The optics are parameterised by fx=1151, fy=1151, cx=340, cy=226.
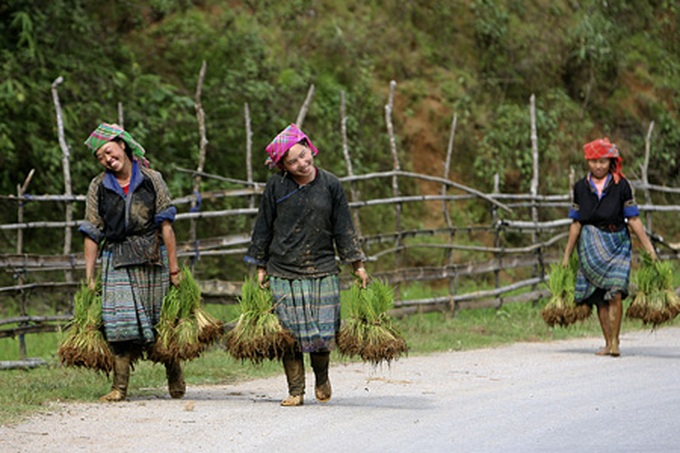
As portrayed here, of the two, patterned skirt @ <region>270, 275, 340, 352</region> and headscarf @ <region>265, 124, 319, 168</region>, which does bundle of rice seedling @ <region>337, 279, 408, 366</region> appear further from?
headscarf @ <region>265, 124, 319, 168</region>

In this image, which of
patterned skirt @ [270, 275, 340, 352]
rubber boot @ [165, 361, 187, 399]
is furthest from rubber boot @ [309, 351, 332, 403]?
rubber boot @ [165, 361, 187, 399]

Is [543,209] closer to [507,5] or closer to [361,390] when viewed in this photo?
[507,5]

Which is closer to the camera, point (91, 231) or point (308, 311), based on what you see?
point (308, 311)

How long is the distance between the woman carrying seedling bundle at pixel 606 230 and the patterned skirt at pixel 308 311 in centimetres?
329

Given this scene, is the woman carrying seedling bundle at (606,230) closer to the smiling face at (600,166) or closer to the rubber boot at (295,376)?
the smiling face at (600,166)

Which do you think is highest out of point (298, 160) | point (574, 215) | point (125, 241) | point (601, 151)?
point (601, 151)

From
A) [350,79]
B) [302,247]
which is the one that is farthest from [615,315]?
[350,79]

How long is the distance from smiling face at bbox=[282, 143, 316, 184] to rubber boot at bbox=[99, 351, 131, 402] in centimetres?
157

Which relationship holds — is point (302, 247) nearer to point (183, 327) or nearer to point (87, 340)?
point (183, 327)

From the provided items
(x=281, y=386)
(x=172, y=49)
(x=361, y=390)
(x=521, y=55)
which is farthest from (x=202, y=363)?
(x=521, y=55)

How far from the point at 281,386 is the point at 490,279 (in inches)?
332

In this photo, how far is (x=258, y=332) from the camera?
6727 millimetres

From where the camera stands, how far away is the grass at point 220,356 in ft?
24.0

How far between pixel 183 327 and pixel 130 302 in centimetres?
35
